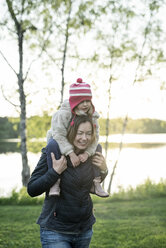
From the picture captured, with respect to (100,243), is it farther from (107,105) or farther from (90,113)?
(107,105)

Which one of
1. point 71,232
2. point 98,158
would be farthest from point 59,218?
point 98,158

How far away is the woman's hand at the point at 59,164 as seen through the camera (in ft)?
6.30

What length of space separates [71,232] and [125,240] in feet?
11.6

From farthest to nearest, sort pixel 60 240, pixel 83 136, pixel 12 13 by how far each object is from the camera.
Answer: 1. pixel 12 13
2. pixel 83 136
3. pixel 60 240

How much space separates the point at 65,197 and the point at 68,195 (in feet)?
0.08

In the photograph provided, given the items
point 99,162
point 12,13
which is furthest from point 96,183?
point 12,13

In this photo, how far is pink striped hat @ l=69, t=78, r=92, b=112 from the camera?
2.16 meters

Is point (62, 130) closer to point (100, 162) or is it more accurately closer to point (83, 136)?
point (83, 136)

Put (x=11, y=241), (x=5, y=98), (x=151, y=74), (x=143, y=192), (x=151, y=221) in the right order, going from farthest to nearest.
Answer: (x=151, y=74) → (x=5, y=98) → (x=143, y=192) → (x=151, y=221) → (x=11, y=241)

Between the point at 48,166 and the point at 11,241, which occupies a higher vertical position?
the point at 48,166

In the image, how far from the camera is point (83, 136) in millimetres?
2057

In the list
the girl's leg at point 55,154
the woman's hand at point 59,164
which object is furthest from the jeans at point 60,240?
the woman's hand at point 59,164

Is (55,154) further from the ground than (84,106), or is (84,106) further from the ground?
(84,106)

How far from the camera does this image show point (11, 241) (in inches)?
197
